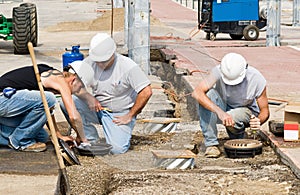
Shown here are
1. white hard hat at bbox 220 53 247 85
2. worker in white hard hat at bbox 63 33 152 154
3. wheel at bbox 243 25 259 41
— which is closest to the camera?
white hard hat at bbox 220 53 247 85

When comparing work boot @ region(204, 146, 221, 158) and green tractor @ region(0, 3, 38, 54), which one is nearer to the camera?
work boot @ region(204, 146, 221, 158)

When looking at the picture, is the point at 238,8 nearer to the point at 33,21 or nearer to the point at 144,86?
the point at 33,21

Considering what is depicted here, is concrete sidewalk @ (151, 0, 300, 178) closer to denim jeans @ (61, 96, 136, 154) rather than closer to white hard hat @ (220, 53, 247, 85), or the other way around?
white hard hat @ (220, 53, 247, 85)

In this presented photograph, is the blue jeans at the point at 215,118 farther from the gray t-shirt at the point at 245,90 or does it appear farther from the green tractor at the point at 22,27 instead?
the green tractor at the point at 22,27

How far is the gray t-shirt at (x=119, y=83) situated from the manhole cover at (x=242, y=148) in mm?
998

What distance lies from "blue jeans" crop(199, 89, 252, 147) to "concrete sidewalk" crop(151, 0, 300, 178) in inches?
15.1

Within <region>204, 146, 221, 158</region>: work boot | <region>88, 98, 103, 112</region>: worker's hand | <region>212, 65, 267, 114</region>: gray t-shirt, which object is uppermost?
<region>212, 65, 267, 114</region>: gray t-shirt

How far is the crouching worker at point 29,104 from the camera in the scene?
7492 millimetres

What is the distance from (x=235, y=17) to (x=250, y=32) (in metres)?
0.51

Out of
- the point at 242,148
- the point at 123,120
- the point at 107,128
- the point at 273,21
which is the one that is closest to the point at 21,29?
the point at 273,21

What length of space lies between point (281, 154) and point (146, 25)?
601 centimetres

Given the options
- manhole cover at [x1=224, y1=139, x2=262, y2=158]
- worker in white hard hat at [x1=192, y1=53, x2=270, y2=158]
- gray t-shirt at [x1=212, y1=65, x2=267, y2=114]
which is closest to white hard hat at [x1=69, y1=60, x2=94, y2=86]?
worker in white hard hat at [x1=192, y1=53, x2=270, y2=158]

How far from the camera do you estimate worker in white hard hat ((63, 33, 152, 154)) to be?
25.3 ft

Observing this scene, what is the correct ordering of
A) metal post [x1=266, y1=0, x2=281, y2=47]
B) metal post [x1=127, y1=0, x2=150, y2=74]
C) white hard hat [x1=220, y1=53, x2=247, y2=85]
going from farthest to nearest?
metal post [x1=266, y1=0, x2=281, y2=47], metal post [x1=127, y1=0, x2=150, y2=74], white hard hat [x1=220, y1=53, x2=247, y2=85]
